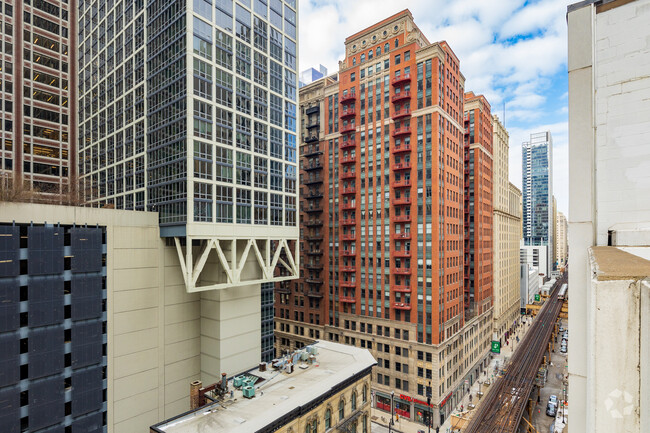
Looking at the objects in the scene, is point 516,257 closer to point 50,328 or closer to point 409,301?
point 409,301

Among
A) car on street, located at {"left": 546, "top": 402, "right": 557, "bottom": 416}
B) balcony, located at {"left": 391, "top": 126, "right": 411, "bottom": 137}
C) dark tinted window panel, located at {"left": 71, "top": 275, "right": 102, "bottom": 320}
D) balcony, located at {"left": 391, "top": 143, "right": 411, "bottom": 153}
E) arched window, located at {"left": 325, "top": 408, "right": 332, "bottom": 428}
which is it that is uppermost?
balcony, located at {"left": 391, "top": 126, "right": 411, "bottom": 137}

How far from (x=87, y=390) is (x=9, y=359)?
288 inches

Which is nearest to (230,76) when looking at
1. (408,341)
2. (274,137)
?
(274,137)

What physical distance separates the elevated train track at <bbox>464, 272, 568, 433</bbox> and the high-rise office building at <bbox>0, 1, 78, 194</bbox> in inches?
3109

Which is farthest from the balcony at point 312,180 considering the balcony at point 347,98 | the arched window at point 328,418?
the arched window at point 328,418

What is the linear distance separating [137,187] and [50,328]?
18.5 meters

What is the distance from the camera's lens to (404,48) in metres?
61.2

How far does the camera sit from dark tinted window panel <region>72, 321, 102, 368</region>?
31906mm

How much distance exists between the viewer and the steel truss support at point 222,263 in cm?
3594

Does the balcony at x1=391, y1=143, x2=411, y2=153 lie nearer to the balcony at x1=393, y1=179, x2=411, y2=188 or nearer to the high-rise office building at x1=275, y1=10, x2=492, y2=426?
the high-rise office building at x1=275, y1=10, x2=492, y2=426

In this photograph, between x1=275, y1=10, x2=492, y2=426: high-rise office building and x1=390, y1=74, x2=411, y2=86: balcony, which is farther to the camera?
x1=390, y1=74, x2=411, y2=86: balcony

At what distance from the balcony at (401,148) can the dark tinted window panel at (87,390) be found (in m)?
53.4

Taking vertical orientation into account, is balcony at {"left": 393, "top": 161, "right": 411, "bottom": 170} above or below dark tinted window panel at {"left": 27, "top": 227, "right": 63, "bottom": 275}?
above

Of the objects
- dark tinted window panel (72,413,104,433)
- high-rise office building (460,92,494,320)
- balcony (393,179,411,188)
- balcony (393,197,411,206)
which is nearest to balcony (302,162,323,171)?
balcony (393,179,411,188)
